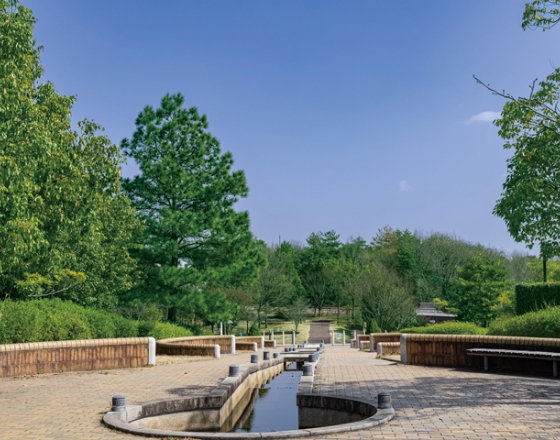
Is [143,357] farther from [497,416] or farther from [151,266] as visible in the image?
[151,266]

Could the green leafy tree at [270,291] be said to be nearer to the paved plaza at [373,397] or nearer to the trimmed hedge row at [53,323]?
the trimmed hedge row at [53,323]

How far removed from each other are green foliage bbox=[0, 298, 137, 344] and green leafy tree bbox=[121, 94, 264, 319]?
12562 mm

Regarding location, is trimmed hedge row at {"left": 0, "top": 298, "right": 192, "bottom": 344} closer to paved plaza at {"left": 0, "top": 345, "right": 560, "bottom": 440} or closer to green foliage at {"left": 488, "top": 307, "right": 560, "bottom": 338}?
paved plaza at {"left": 0, "top": 345, "right": 560, "bottom": 440}

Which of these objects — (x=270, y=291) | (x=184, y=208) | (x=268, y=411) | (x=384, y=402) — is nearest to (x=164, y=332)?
(x=184, y=208)

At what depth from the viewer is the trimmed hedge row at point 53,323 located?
1451cm

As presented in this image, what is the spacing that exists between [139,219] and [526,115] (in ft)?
77.2

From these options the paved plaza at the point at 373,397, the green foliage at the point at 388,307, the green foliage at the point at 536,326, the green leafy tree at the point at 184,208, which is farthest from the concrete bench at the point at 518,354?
the green foliage at the point at 388,307

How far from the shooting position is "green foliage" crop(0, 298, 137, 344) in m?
14.5

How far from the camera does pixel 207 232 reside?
32594 millimetres

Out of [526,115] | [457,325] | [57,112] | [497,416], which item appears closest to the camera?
[497,416]

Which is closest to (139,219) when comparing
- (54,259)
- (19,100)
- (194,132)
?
(194,132)

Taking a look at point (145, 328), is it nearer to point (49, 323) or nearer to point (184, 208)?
point (49, 323)

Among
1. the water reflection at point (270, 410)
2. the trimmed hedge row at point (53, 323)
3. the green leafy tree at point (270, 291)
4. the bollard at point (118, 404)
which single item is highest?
the green leafy tree at point (270, 291)

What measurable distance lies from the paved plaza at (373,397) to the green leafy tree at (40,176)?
4264 mm
